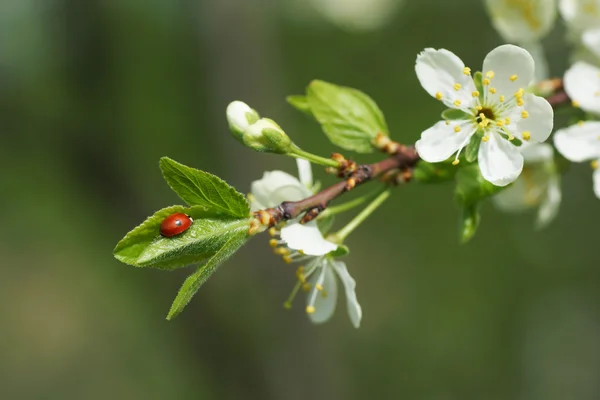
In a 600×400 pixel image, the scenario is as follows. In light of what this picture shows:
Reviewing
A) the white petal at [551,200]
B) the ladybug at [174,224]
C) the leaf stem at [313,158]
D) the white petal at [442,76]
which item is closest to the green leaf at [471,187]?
the white petal at [442,76]

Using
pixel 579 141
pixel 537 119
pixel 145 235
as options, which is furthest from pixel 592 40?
pixel 145 235

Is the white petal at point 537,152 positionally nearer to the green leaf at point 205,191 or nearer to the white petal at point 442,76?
the white petal at point 442,76

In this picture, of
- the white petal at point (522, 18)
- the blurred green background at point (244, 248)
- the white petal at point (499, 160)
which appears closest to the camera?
the white petal at point (499, 160)

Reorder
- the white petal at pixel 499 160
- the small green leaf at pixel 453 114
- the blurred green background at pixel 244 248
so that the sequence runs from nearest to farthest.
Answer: the white petal at pixel 499 160
the small green leaf at pixel 453 114
the blurred green background at pixel 244 248

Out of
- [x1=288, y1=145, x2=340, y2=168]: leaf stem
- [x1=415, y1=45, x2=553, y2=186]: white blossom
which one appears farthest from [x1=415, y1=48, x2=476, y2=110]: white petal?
[x1=288, y1=145, x2=340, y2=168]: leaf stem

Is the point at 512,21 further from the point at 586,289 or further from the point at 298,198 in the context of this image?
the point at 586,289

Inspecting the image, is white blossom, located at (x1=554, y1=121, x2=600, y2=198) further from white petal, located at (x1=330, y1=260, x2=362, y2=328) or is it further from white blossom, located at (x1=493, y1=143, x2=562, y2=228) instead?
white petal, located at (x1=330, y1=260, x2=362, y2=328)

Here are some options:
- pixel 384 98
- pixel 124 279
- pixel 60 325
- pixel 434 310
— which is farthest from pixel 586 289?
pixel 60 325

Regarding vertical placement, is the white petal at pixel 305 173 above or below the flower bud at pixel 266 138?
below
